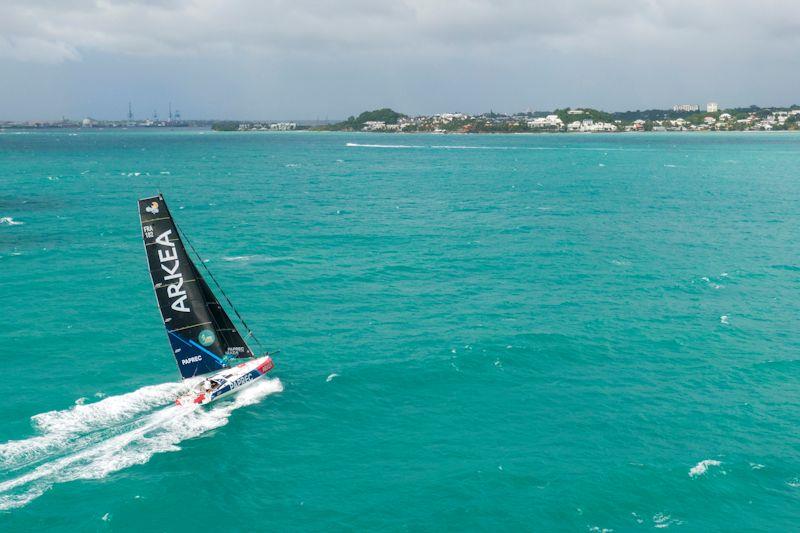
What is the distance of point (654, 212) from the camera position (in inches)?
5079

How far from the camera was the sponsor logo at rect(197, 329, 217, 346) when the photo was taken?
4994cm

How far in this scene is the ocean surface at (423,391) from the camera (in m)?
36.8

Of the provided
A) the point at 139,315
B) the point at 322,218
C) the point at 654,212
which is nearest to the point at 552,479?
the point at 139,315

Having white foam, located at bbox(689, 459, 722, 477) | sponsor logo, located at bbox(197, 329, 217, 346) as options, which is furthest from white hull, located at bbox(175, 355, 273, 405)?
white foam, located at bbox(689, 459, 722, 477)

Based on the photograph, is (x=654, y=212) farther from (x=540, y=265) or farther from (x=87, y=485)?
(x=87, y=485)

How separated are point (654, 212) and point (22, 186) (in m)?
162

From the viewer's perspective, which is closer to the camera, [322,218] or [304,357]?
[304,357]

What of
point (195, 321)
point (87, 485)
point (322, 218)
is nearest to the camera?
point (87, 485)

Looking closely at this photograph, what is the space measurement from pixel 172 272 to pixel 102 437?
12.6 m

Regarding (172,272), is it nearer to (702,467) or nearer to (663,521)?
(663,521)

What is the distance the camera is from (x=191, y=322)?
49531 millimetres

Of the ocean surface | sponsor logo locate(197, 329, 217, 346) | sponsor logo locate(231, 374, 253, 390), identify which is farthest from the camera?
sponsor logo locate(197, 329, 217, 346)

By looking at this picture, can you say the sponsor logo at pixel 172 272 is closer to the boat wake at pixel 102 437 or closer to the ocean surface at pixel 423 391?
the boat wake at pixel 102 437

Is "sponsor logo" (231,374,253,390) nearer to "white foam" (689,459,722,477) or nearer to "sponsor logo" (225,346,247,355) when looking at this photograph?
"sponsor logo" (225,346,247,355)
